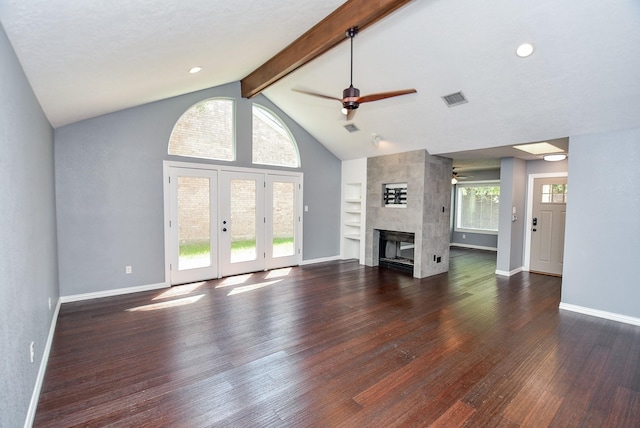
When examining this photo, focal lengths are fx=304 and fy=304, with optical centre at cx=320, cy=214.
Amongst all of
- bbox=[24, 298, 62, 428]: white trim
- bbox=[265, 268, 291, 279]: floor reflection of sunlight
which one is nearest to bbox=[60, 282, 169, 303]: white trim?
bbox=[24, 298, 62, 428]: white trim

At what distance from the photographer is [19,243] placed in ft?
6.57

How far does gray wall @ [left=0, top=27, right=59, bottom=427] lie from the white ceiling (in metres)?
0.29

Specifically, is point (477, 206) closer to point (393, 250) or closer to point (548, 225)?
point (548, 225)

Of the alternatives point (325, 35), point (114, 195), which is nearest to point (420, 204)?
point (325, 35)

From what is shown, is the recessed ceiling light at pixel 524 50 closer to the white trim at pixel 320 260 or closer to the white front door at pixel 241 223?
the white front door at pixel 241 223

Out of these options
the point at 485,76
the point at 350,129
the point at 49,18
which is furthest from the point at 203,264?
the point at 485,76

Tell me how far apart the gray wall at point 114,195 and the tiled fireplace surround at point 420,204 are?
3.64 meters

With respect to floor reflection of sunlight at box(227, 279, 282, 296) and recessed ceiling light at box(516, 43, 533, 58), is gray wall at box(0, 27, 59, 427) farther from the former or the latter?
recessed ceiling light at box(516, 43, 533, 58)

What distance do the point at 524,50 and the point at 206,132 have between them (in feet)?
15.5

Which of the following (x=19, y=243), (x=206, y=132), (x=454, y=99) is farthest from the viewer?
(x=206, y=132)

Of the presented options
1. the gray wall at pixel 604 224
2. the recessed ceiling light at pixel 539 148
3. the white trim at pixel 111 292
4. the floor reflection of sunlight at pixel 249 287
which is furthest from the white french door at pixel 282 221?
the gray wall at pixel 604 224

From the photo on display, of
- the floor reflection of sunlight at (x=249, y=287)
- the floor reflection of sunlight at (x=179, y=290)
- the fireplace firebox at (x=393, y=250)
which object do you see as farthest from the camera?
the fireplace firebox at (x=393, y=250)

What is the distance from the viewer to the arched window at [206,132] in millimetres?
5137

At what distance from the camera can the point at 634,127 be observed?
3691mm
